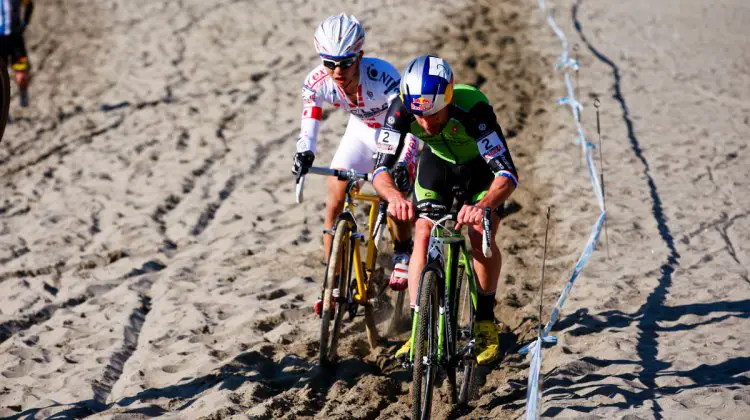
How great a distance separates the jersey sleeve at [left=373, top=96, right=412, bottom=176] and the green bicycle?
0.39 m

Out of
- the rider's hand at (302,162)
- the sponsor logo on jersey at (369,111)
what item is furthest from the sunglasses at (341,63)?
the rider's hand at (302,162)

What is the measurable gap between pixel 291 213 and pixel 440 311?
433 cm

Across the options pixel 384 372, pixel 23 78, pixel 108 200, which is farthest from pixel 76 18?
pixel 384 372

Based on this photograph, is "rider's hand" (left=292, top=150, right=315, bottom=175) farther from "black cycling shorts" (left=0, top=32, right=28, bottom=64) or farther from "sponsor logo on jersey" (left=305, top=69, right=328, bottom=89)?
"black cycling shorts" (left=0, top=32, right=28, bottom=64)

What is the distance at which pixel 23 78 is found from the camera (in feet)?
39.9

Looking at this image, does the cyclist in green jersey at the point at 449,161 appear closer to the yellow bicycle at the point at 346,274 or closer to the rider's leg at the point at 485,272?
the rider's leg at the point at 485,272

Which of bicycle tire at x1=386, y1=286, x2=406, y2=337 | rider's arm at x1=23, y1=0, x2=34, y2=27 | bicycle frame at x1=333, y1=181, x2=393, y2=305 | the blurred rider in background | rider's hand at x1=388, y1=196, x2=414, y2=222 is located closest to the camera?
rider's hand at x1=388, y1=196, x2=414, y2=222

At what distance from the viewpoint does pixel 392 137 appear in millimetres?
5312

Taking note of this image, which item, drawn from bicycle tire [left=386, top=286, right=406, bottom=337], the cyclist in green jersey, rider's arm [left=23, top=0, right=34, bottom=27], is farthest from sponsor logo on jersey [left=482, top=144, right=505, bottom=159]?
rider's arm [left=23, top=0, right=34, bottom=27]

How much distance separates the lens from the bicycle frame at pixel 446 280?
497 centimetres

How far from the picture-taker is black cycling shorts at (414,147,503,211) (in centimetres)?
552

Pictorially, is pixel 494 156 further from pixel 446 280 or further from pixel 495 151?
pixel 446 280

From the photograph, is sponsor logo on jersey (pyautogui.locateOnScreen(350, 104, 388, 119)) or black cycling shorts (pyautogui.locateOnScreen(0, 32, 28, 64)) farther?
black cycling shorts (pyautogui.locateOnScreen(0, 32, 28, 64))

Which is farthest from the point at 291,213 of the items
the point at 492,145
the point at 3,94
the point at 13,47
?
the point at 13,47
